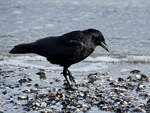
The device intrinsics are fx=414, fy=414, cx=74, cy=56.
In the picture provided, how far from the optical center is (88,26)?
45.1ft

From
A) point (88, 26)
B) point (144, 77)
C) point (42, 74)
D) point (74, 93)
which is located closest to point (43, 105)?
point (74, 93)

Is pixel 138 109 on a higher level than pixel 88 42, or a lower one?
lower

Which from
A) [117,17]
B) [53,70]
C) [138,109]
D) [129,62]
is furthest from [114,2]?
[138,109]

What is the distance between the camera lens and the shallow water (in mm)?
9477

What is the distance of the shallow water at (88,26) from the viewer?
31.1 feet

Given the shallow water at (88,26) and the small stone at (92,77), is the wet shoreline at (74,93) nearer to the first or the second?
the small stone at (92,77)

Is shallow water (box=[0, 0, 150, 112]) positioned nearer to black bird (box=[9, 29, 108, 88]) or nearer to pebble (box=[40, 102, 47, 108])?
black bird (box=[9, 29, 108, 88])

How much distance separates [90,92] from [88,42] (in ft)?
2.86

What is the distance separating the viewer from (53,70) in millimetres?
8742

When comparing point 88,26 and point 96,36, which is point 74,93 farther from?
point 88,26

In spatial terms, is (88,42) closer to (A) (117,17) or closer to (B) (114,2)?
(A) (117,17)

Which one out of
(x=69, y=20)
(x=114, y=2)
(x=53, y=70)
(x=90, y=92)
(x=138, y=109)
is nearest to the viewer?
(x=138, y=109)

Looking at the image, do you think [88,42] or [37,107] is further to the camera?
[88,42]

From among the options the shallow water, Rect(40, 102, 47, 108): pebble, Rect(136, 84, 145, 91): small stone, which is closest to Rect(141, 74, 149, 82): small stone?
Rect(136, 84, 145, 91): small stone
